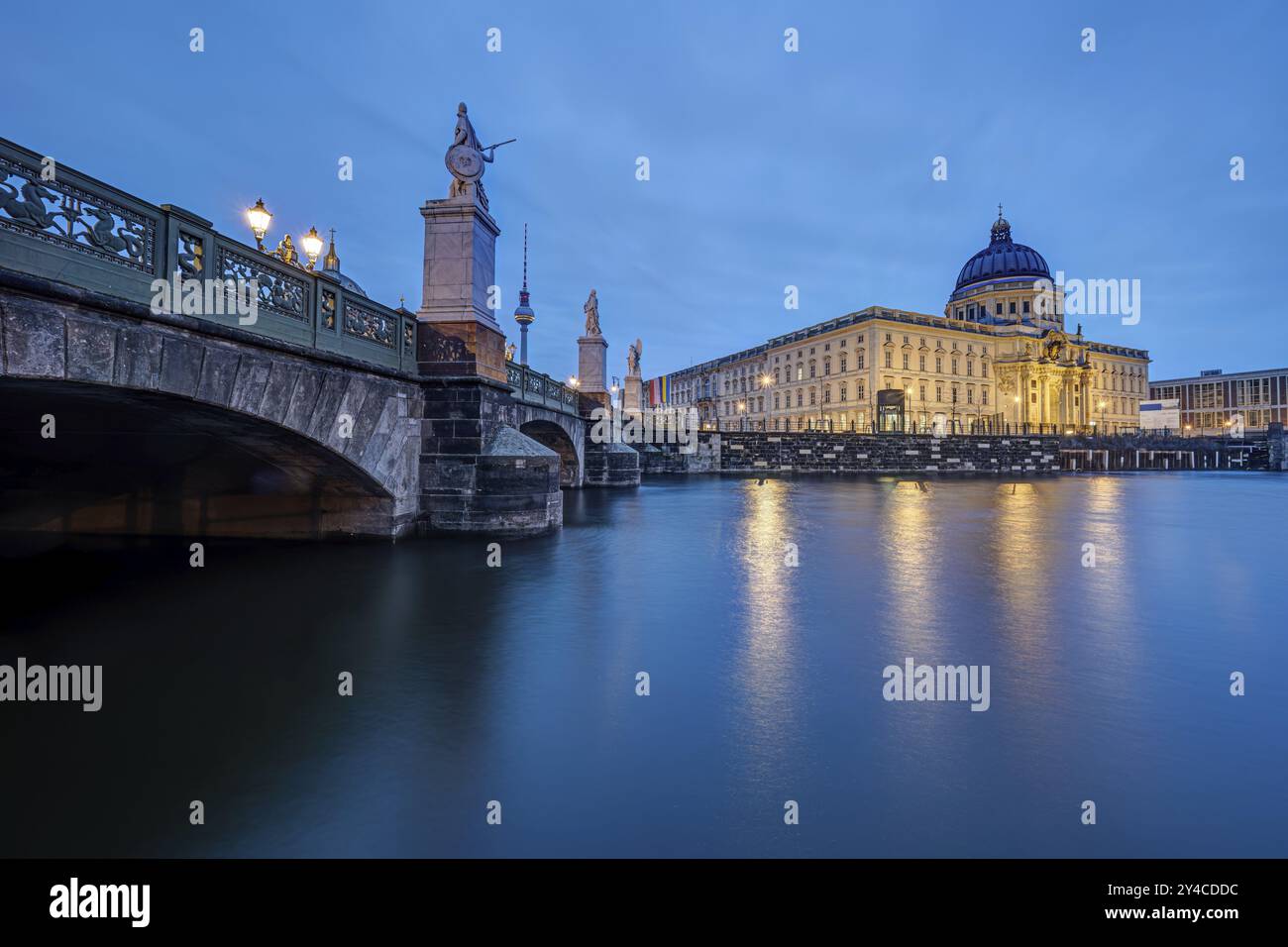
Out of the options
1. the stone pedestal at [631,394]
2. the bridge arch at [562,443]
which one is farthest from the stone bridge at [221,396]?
the stone pedestal at [631,394]

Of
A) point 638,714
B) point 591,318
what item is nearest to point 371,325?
point 638,714

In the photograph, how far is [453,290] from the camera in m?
11.1

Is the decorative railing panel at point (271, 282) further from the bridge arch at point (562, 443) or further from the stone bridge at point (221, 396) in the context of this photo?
the bridge arch at point (562, 443)

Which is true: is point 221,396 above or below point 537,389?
below

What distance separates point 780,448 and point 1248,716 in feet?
142

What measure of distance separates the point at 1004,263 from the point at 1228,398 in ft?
193

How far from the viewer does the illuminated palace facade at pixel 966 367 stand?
74000 mm

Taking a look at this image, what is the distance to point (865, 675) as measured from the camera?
15.1 ft

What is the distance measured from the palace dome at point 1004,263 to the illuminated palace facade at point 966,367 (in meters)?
0.19

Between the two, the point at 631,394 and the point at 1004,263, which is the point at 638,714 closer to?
the point at 631,394

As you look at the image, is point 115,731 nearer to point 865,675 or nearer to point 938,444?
point 865,675

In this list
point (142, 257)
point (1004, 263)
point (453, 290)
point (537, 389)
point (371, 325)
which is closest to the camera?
point (142, 257)

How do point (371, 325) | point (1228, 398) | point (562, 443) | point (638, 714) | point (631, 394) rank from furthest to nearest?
1. point (1228, 398)
2. point (631, 394)
3. point (562, 443)
4. point (371, 325)
5. point (638, 714)
